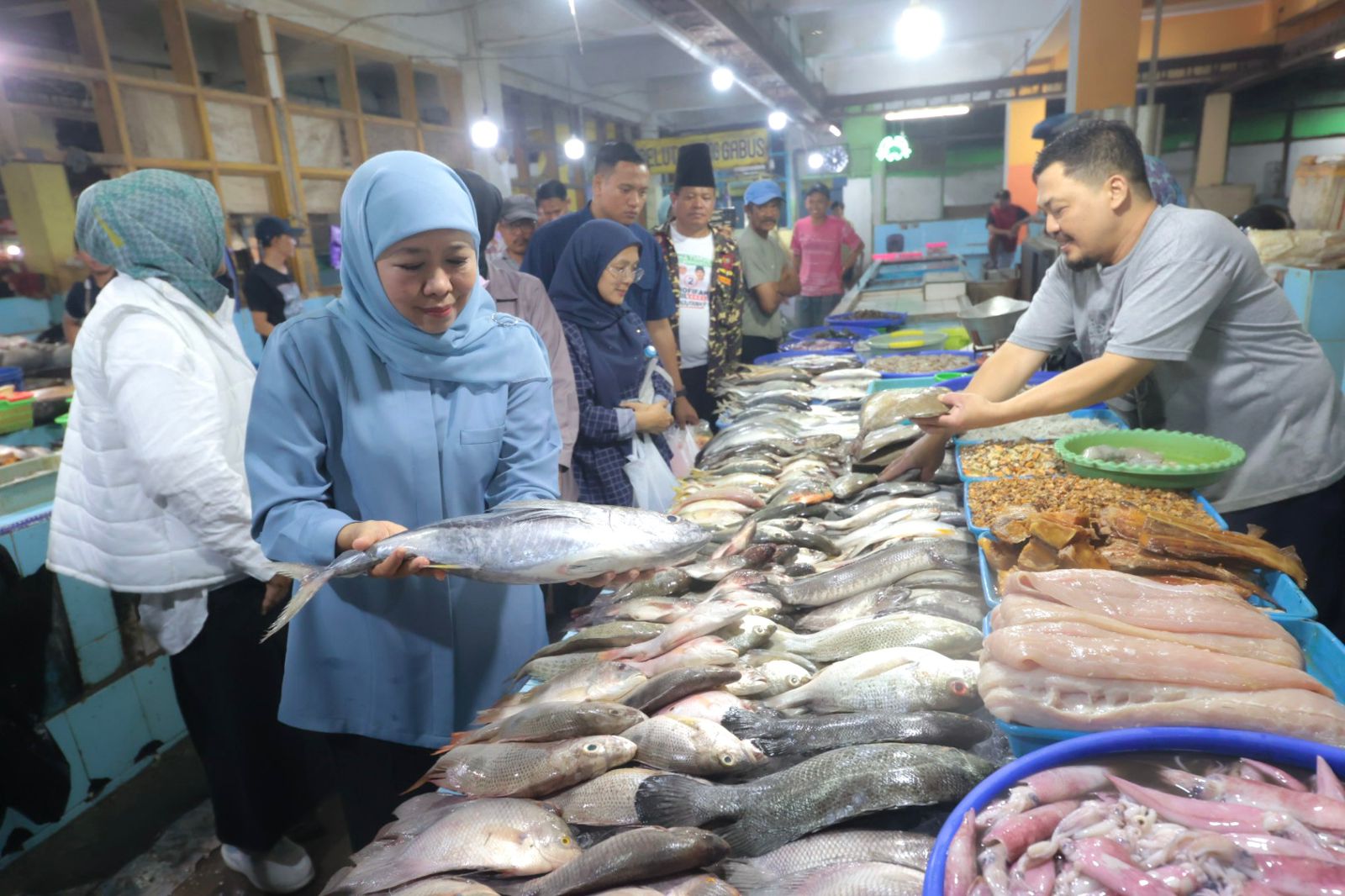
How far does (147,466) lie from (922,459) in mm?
2745

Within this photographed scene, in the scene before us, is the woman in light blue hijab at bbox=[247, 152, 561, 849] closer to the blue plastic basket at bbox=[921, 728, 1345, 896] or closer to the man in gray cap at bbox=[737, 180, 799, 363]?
the blue plastic basket at bbox=[921, 728, 1345, 896]

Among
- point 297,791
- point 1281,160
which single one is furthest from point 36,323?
point 1281,160

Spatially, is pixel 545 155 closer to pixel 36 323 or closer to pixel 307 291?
pixel 307 291

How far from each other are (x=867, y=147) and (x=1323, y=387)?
24.1m

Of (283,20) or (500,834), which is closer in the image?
(500,834)

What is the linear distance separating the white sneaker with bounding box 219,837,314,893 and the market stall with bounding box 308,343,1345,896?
203 cm

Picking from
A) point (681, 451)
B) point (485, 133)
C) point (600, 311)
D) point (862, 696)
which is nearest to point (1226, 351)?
point (862, 696)

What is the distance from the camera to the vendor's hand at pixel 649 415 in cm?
421

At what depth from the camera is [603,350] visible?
4.09m

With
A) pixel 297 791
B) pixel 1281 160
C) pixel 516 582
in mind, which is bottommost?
pixel 297 791

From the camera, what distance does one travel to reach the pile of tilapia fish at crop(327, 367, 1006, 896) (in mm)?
1324

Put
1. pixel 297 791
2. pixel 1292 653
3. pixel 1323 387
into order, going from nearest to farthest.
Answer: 1. pixel 1292 653
2. pixel 1323 387
3. pixel 297 791

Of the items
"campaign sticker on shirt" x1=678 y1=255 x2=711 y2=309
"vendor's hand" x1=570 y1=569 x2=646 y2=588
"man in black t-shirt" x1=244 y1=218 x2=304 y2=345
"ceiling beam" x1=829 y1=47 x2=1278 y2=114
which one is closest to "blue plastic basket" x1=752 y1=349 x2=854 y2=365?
"campaign sticker on shirt" x1=678 y1=255 x2=711 y2=309

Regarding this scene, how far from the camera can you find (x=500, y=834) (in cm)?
141
